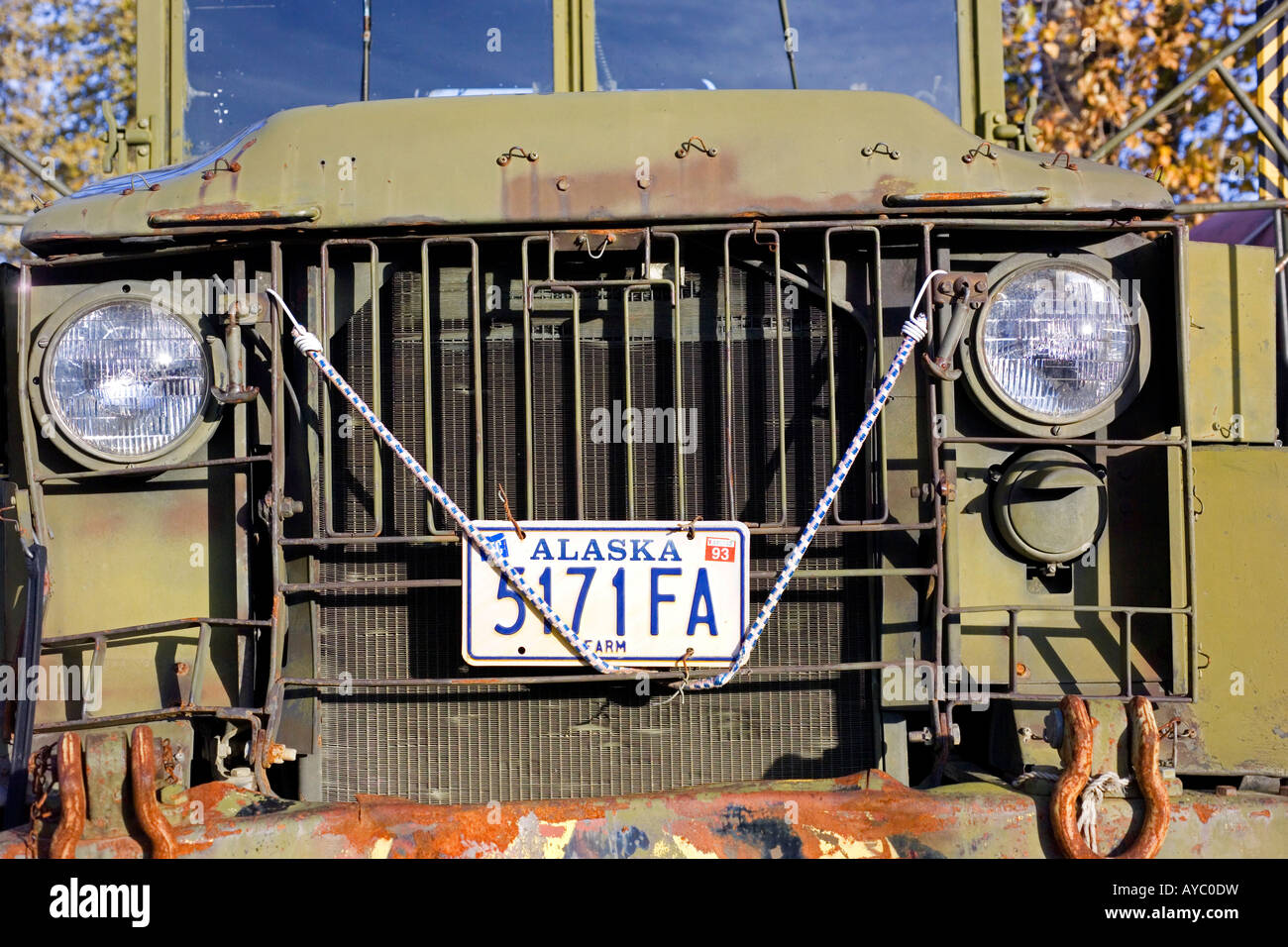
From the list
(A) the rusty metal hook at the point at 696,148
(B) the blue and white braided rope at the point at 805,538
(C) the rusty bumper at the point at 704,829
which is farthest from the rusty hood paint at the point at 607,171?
(C) the rusty bumper at the point at 704,829

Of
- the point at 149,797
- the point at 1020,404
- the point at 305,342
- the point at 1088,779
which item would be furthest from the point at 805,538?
the point at 149,797

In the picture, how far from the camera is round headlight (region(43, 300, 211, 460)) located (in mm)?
3045

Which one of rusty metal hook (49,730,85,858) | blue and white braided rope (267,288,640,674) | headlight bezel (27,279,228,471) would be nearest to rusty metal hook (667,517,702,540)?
blue and white braided rope (267,288,640,674)

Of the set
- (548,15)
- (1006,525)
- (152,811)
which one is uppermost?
(548,15)

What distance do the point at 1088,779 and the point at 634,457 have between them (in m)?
1.23

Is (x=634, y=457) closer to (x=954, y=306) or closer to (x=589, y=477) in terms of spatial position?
(x=589, y=477)

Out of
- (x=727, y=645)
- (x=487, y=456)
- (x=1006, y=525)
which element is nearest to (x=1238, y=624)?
(x=1006, y=525)

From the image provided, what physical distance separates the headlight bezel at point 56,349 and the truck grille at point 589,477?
311 mm

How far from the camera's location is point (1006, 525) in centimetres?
304

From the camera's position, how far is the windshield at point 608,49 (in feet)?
12.5

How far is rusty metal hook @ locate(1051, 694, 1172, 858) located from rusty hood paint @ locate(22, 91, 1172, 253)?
1199 mm

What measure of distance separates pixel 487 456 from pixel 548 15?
5.17ft

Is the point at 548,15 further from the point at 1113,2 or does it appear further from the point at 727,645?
the point at 1113,2

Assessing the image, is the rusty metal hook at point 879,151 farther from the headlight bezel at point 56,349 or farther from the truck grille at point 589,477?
the headlight bezel at point 56,349
